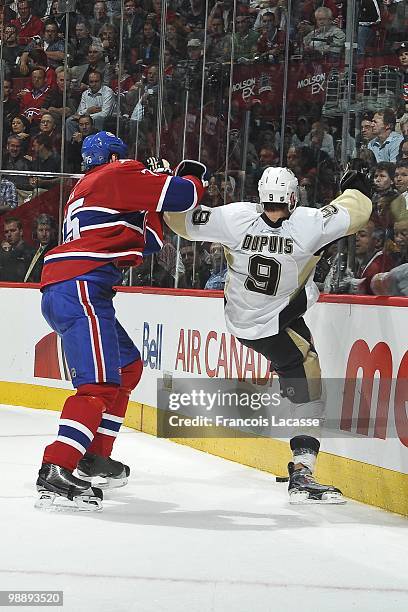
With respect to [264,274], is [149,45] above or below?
above

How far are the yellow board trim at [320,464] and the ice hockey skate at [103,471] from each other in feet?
2.55

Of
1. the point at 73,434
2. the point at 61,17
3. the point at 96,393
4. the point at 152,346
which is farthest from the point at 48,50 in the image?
the point at 73,434

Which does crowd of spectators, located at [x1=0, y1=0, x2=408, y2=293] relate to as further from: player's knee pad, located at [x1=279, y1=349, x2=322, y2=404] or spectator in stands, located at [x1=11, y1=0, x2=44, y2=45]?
player's knee pad, located at [x1=279, y1=349, x2=322, y2=404]

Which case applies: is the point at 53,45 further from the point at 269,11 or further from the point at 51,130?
the point at 269,11

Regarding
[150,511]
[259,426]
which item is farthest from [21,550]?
[259,426]

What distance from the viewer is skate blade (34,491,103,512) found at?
14.9ft

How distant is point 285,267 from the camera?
498 centimetres

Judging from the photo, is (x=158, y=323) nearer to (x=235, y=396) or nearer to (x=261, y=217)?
(x=235, y=396)

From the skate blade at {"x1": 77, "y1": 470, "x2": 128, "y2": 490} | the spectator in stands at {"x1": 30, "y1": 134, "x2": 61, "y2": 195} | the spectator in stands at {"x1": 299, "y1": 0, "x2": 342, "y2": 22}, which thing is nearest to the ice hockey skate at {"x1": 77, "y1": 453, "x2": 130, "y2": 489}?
the skate blade at {"x1": 77, "y1": 470, "x2": 128, "y2": 490}

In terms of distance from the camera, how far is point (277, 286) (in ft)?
16.4

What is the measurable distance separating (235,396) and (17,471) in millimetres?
1204

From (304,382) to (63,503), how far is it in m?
1.19

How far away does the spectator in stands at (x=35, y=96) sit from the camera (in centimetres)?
996

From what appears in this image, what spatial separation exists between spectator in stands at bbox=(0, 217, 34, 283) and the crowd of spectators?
0.01 metres
